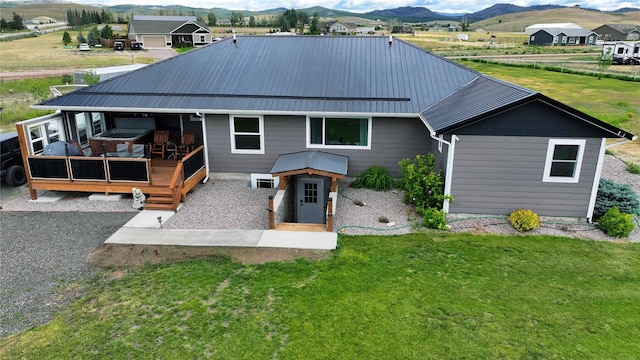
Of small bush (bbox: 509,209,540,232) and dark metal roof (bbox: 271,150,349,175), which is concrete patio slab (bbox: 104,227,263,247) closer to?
dark metal roof (bbox: 271,150,349,175)

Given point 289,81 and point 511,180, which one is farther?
point 289,81

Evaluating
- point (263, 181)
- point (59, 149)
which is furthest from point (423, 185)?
point (59, 149)

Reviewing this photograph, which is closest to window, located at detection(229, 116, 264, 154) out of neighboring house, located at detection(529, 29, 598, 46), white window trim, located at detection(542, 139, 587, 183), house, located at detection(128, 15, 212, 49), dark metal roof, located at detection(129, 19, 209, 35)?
white window trim, located at detection(542, 139, 587, 183)

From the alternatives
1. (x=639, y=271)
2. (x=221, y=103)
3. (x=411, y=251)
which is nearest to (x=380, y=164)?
(x=411, y=251)

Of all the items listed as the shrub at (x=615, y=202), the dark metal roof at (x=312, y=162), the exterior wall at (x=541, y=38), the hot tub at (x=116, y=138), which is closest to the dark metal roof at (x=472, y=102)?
the dark metal roof at (x=312, y=162)

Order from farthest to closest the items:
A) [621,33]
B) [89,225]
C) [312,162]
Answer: [621,33]
[312,162]
[89,225]

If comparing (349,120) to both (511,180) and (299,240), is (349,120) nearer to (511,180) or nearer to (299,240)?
(299,240)

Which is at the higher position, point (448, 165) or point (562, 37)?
point (562, 37)

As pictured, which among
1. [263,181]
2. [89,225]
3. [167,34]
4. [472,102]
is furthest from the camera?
[167,34]
